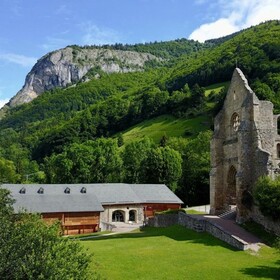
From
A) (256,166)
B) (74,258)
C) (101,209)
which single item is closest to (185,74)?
(101,209)

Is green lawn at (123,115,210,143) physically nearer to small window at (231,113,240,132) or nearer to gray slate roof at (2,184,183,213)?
gray slate roof at (2,184,183,213)

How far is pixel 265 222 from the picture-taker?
32875 mm

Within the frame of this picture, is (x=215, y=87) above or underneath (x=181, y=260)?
above

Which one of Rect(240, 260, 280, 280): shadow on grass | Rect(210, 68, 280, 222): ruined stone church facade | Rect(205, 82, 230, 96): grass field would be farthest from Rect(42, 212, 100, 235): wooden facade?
Rect(205, 82, 230, 96): grass field

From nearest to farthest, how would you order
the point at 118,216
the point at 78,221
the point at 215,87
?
the point at 78,221
the point at 118,216
the point at 215,87

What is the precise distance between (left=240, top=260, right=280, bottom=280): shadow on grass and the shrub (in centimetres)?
562

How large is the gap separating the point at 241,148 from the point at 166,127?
9239cm

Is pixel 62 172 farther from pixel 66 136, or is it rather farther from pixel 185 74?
pixel 185 74

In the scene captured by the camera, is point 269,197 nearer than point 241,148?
Yes

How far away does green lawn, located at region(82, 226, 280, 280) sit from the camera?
900 inches

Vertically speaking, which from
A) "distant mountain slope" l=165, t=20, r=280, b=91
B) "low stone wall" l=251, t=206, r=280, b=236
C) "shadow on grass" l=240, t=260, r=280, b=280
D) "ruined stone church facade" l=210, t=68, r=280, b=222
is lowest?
"shadow on grass" l=240, t=260, r=280, b=280

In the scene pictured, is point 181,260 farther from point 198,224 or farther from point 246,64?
point 246,64

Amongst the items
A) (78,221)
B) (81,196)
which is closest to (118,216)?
(81,196)

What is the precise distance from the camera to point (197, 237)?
108 feet
